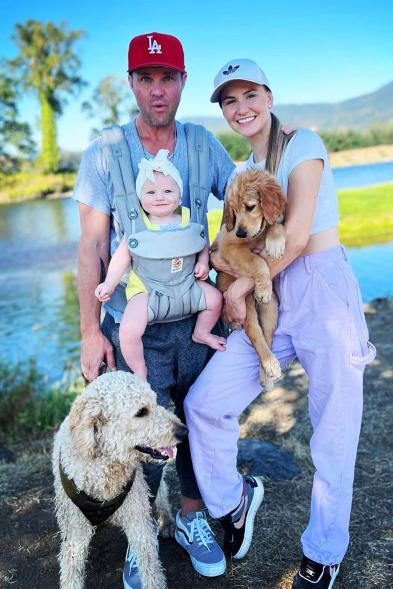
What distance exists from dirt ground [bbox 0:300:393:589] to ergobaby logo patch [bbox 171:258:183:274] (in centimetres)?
195

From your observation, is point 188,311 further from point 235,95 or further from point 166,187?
point 235,95

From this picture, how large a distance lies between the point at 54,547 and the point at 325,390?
92.5 inches

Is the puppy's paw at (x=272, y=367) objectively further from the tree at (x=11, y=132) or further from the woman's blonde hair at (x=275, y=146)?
the tree at (x=11, y=132)

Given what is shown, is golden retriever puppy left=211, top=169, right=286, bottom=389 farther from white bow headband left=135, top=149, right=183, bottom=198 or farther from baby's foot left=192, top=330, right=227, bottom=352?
white bow headband left=135, top=149, right=183, bottom=198

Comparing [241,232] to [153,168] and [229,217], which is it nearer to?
[229,217]

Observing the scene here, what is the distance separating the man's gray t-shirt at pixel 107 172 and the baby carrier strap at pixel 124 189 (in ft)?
0.23

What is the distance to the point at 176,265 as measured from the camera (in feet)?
9.99

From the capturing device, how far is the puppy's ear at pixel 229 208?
10.1ft

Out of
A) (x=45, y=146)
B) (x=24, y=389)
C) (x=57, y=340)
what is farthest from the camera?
(x=45, y=146)

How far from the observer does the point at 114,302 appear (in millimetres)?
3273

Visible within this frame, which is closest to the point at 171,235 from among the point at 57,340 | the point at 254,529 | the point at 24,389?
the point at 254,529

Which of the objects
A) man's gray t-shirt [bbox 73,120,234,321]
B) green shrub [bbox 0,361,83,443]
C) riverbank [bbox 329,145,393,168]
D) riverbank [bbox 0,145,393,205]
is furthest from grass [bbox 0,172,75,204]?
man's gray t-shirt [bbox 73,120,234,321]

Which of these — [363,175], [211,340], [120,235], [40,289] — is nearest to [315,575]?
[211,340]

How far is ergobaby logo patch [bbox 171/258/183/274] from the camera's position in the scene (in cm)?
303
